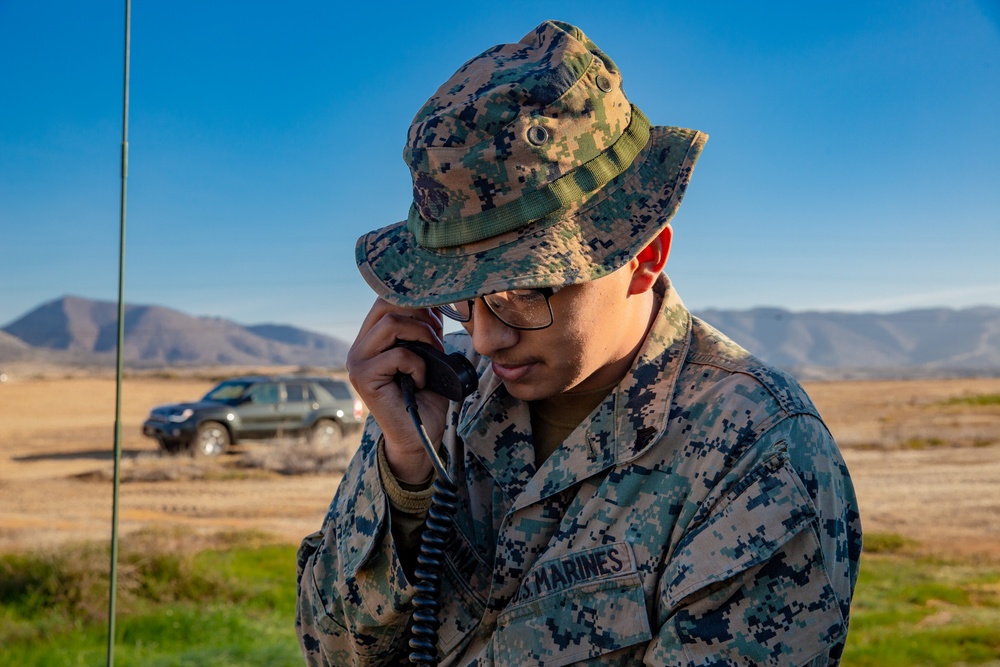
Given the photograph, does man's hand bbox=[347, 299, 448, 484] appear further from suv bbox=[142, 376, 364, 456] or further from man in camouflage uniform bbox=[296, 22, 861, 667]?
suv bbox=[142, 376, 364, 456]

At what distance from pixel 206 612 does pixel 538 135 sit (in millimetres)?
6338

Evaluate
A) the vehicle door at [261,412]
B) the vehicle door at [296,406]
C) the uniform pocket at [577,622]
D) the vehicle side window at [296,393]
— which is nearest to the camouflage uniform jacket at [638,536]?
Result: the uniform pocket at [577,622]

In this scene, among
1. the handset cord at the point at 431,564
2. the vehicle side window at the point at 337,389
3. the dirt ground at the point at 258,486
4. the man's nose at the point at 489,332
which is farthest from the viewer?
the vehicle side window at the point at 337,389

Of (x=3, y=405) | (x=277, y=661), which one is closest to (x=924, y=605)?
(x=277, y=661)

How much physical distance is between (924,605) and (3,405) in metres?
40.9

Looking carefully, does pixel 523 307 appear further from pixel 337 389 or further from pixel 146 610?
pixel 337 389

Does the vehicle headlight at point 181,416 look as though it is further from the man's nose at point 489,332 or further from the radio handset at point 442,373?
the man's nose at point 489,332

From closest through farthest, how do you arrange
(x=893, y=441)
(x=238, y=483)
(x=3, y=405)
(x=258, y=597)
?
1. (x=258, y=597)
2. (x=238, y=483)
3. (x=893, y=441)
4. (x=3, y=405)

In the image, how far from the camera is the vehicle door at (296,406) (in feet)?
67.3

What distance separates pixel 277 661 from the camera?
5.69m

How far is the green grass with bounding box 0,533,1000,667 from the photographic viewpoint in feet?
19.3

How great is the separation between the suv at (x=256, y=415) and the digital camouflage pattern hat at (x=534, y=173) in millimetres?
18679

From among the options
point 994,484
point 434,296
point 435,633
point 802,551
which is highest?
point 434,296

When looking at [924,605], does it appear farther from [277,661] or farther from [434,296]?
[434,296]
